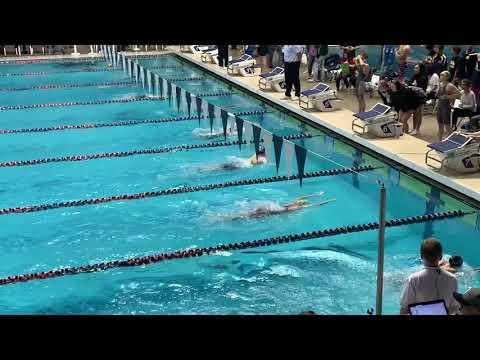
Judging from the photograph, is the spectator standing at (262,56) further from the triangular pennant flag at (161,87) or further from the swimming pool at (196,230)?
the swimming pool at (196,230)

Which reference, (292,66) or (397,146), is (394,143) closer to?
(397,146)

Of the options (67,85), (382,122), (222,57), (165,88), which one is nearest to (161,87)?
(165,88)

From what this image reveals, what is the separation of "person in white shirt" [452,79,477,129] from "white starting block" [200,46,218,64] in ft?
31.9

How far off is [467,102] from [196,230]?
14.0 ft

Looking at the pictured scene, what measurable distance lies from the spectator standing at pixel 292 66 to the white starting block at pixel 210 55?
556 cm

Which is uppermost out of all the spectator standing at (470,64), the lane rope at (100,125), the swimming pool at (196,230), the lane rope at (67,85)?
the spectator standing at (470,64)

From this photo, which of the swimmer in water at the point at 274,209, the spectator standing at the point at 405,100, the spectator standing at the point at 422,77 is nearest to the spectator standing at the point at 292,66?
the spectator standing at the point at 422,77

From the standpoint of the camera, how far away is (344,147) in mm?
8992

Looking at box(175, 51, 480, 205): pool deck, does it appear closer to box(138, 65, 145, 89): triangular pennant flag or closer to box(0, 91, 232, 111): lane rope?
box(0, 91, 232, 111): lane rope

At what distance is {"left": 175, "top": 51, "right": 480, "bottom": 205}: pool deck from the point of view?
261 inches

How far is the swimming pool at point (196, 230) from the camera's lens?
512 centimetres

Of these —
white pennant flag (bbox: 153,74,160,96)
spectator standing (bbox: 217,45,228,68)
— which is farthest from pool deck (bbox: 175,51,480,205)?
spectator standing (bbox: 217,45,228,68)

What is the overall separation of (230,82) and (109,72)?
465 cm

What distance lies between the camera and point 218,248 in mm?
5691
